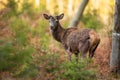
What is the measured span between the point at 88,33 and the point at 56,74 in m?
2.41

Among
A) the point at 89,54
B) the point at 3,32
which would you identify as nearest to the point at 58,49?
the point at 89,54

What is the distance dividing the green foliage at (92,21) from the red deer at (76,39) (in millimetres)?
5668

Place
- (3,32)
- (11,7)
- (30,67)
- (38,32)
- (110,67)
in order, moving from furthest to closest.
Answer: (38,32) < (11,7) < (110,67) < (3,32) < (30,67)

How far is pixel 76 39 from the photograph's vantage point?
14.1m

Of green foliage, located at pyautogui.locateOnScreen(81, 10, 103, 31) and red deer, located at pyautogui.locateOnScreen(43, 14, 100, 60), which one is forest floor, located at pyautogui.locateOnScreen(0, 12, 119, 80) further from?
green foliage, located at pyautogui.locateOnScreen(81, 10, 103, 31)

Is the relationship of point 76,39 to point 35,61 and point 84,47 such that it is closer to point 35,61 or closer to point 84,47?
point 84,47

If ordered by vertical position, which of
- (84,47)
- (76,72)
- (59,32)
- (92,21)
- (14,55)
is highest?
(92,21)

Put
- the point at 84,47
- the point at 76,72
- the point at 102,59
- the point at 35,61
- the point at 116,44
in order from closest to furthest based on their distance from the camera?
1. the point at 76,72
2. the point at 35,61
3. the point at 116,44
4. the point at 84,47
5. the point at 102,59

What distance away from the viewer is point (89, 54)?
46.3ft

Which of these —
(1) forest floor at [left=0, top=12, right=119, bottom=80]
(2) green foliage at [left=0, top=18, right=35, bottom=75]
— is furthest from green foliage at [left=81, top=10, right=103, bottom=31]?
(2) green foliage at [left=0, top=18, right=35, bottom=75]

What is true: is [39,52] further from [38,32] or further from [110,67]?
[38,32]

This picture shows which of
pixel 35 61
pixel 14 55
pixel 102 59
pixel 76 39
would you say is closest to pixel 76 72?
pixel 35 61

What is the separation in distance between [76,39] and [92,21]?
24.4ft

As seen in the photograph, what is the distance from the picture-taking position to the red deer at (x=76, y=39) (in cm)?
1346
